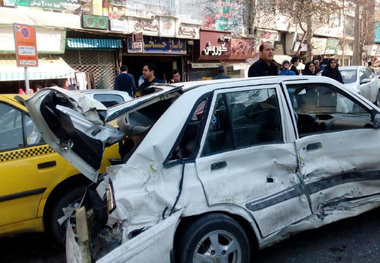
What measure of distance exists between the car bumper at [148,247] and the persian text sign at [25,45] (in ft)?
15.8

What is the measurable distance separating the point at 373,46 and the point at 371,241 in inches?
1407

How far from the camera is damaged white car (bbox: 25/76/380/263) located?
7.78ft

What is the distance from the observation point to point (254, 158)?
2822 millimetres

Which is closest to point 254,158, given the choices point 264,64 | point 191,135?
point 191,135

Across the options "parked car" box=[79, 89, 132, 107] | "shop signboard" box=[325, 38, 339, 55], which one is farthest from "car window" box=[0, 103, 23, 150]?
"shop signboard" box=[325, 38, 339, 55]

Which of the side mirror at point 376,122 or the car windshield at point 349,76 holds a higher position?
the car windshield at point 349,76

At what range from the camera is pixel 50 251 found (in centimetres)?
359

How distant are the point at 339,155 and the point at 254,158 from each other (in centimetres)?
97

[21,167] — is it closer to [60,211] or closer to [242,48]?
[60,211]

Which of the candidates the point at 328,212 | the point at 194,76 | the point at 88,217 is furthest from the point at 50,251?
the point at 194,76

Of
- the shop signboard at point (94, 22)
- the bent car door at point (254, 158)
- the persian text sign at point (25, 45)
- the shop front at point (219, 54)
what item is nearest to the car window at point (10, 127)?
the bent car door at point (254, 158)

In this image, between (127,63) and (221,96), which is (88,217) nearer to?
(221,96)

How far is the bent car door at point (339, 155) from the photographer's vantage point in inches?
121

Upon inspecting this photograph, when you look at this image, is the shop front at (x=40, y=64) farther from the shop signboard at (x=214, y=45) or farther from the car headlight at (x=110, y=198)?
the car headlight at (x=110, y=198)
